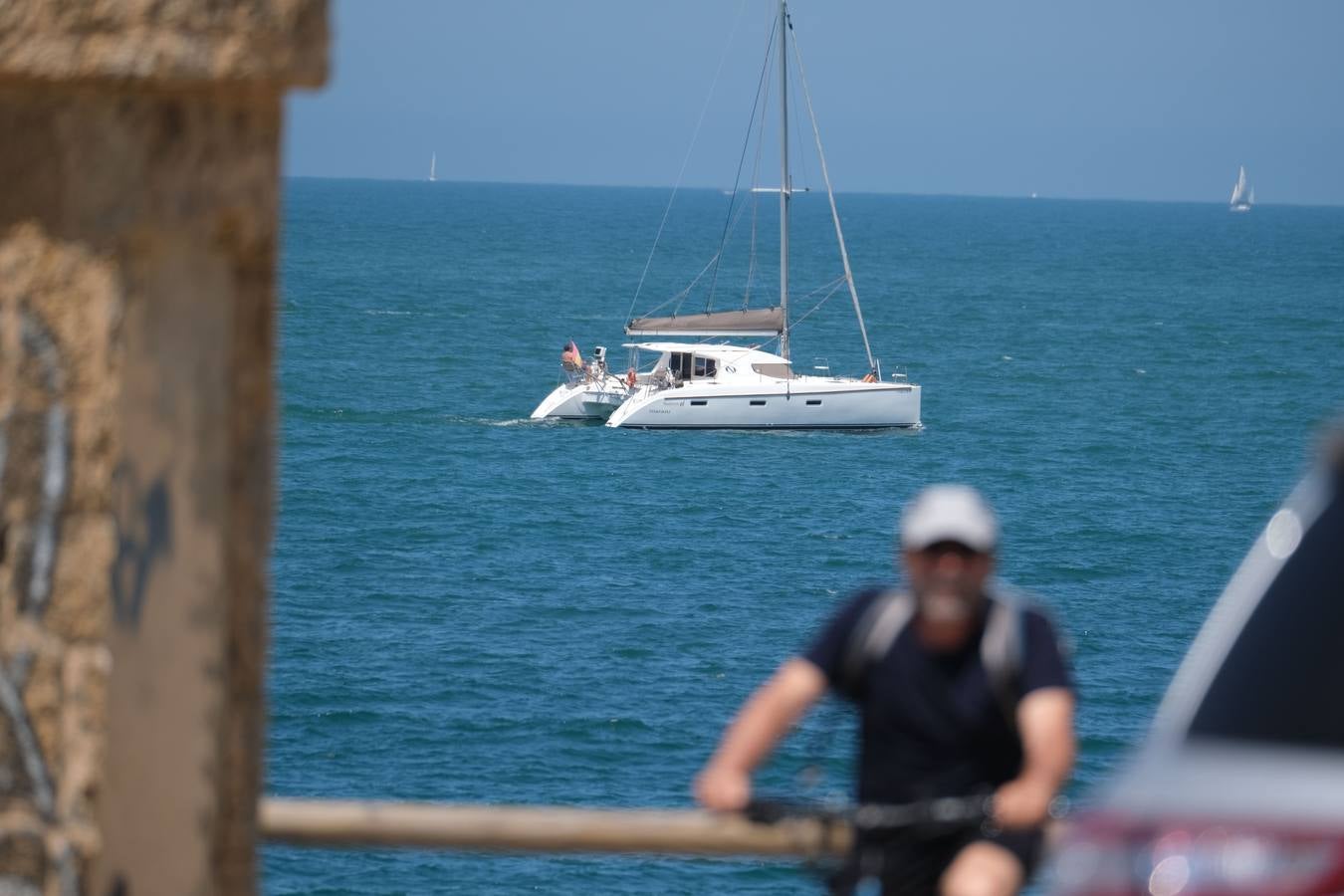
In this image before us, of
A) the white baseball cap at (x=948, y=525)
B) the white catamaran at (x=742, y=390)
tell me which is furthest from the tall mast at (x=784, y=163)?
the white baseball cap at (x=948, y=525)

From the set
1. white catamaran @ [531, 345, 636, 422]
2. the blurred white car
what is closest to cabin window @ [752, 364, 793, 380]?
white catamaran @ [531, 345, 636, 422]

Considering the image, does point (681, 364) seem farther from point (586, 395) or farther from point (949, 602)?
point (949, 602)

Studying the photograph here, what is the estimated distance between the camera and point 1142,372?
84.7 m

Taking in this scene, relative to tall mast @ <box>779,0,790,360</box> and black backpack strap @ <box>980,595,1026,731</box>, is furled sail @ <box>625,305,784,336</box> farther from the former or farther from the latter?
black backpack strap @ <box>980,595,1026,731</box>

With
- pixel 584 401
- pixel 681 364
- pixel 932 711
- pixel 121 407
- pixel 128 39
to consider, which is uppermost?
pixel 128 39

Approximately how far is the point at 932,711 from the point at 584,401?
196 feet

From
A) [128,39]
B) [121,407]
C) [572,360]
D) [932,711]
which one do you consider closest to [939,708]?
[932,711]

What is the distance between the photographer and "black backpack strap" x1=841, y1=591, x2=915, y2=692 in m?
3.74

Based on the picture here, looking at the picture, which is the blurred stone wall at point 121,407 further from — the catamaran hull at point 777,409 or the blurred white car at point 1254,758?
the catamaran hull at point 777,409

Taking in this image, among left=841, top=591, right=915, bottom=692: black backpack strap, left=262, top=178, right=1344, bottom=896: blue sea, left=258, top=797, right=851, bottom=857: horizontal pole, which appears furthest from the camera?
left=262, top=178, right=1344, bottom=896: blue sea

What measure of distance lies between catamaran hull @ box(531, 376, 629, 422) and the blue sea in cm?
82

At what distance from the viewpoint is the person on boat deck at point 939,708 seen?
3.63m

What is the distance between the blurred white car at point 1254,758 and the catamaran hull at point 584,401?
58423 millimetres

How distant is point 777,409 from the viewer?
191 ft
